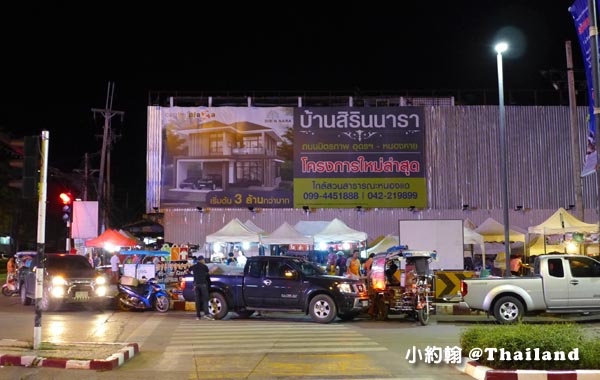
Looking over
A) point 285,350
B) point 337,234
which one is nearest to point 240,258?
point 337,234

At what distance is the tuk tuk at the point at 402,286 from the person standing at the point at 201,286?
4546 millimetres

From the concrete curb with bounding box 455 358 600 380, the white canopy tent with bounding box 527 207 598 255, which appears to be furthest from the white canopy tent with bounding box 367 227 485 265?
the concrete curb with bounding box 455 358 600 380

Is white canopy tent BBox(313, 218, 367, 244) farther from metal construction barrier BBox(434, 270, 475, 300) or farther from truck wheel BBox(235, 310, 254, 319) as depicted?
truck wheel BBox(235, 310, 254, 319)

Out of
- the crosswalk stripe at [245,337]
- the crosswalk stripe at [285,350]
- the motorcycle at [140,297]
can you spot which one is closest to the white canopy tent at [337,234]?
the motorcycle at [140,297]

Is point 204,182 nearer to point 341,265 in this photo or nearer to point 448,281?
point 341,265

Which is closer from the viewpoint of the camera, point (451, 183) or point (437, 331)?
point (437, 331)

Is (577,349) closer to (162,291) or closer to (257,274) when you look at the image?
(257,274)

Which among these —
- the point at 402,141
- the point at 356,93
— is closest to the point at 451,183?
the point at 402,141

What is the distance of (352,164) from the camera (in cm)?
3553

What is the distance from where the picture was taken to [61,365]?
9.72m

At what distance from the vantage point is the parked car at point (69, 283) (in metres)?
19.1

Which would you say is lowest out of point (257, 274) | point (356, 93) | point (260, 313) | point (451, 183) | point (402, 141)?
point (260, 313)

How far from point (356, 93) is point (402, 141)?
175 inches

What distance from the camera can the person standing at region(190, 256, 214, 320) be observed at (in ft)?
56.3
